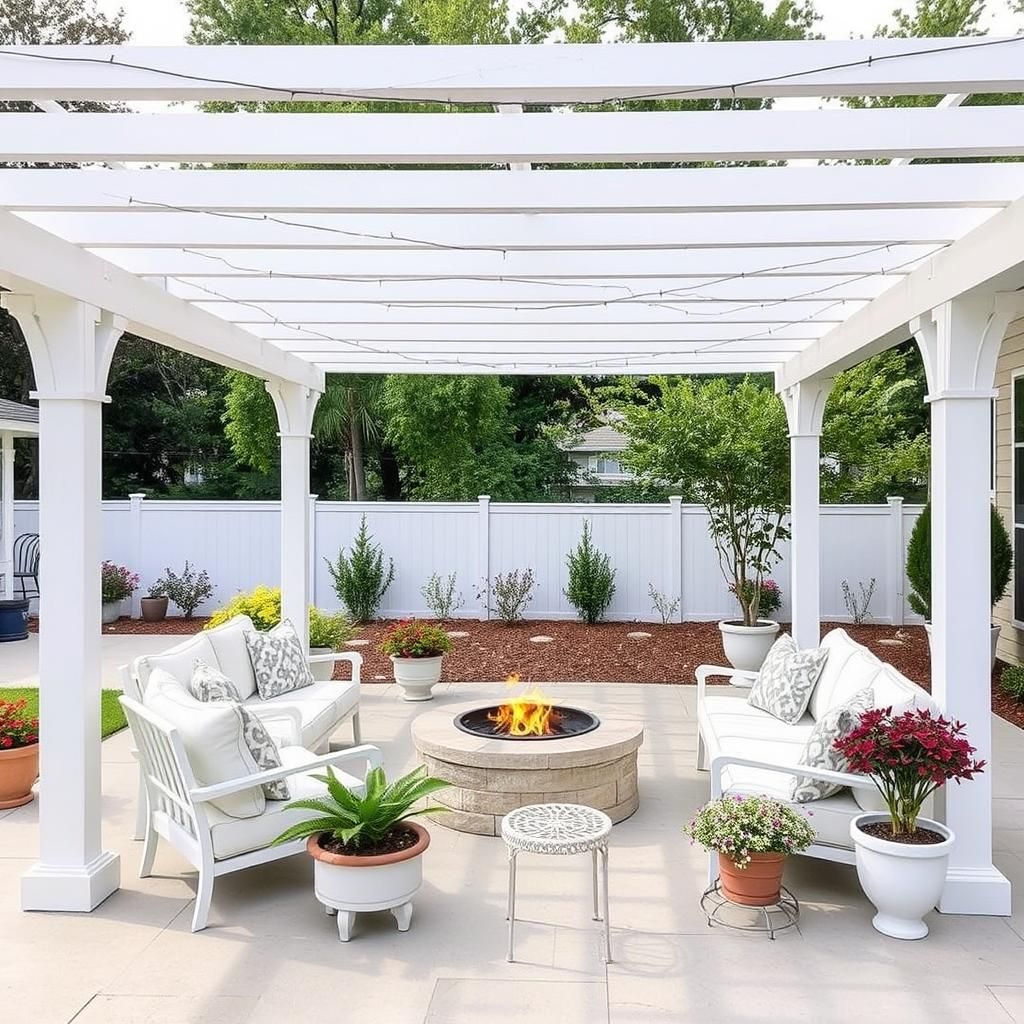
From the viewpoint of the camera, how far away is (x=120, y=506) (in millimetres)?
12977

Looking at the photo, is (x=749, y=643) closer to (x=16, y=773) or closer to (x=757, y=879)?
(x=757, y=879)

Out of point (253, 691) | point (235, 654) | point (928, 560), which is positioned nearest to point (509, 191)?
point (235, 654)

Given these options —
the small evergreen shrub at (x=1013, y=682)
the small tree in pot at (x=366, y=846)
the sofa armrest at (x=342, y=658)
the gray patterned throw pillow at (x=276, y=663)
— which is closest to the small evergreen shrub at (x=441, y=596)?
the sofa armrest at (x=342, y=658)

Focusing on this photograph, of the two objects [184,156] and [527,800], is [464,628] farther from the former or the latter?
[184,156]

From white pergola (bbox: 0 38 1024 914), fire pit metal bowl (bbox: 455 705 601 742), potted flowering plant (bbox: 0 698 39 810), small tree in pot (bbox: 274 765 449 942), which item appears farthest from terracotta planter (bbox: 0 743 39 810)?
fire pit metal bowl (bbox: 455 705 601 742)

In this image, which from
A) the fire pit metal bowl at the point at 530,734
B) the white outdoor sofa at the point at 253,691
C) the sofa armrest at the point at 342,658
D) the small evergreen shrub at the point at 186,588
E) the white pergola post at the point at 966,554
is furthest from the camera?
the small evergreen shrub at the point at 186,588

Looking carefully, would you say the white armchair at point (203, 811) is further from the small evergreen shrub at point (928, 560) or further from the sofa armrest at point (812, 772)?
the small evergreen shrub at point (928, 560)

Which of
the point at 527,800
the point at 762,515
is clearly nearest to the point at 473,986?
the point at 527,800

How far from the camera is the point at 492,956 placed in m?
3.71

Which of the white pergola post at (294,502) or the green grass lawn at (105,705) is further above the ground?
the white pergola post at (294,502)

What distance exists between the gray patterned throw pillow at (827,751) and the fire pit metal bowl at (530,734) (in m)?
1.39

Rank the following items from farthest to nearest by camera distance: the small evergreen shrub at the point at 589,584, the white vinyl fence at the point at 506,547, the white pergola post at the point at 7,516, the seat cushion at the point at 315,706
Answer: the white pergola post at the point at 7,516 < the white vinyl fence at the point at 506,547 < the small evergreen shrub at the point at 589,584 < the seat cushion at the point at 315,706

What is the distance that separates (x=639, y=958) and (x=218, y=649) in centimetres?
339

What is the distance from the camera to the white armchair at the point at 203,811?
3.95 m
